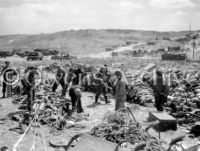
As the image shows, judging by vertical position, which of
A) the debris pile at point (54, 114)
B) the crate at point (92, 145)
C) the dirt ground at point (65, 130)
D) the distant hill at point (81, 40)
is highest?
the distant hill at point (81, 40)

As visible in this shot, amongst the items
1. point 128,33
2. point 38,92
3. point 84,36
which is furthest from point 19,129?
point 128,33

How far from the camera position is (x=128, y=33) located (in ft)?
362

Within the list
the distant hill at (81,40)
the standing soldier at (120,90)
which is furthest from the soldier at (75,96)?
the distant hill at (81,40)

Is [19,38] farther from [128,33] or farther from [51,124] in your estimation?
[51,124]

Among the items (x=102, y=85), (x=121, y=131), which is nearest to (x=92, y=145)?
(x=121, y=131)

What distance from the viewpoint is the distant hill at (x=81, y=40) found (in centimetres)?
7537

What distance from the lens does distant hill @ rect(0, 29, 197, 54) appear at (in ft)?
247

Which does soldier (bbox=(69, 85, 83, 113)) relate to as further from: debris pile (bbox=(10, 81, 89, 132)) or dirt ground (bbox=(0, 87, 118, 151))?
dirt ground (bbox=(0, 87, 118, 151))

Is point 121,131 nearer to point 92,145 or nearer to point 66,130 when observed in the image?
point 92,145

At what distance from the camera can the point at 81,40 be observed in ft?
283

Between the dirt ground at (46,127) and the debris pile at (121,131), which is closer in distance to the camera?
the debris pile at (121,131)

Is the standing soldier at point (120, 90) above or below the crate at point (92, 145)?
above

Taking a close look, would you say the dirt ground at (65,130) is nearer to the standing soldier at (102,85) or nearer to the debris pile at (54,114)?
the debris pile at (54,114)

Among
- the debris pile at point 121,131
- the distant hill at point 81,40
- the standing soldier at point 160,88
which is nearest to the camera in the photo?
the debris pile at point 121,131
